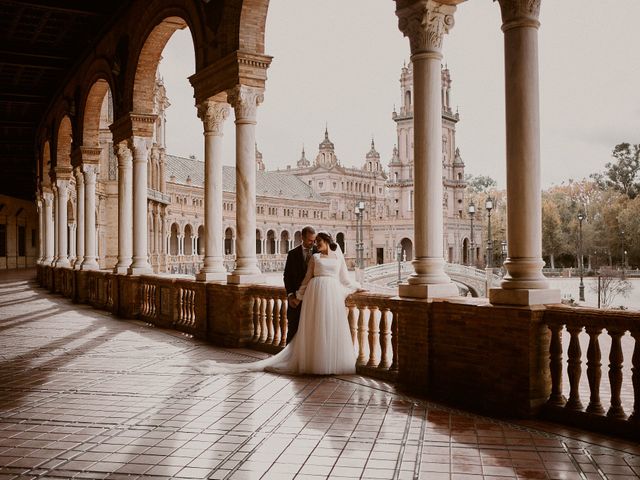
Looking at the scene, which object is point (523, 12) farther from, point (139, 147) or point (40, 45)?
point (40, 45)

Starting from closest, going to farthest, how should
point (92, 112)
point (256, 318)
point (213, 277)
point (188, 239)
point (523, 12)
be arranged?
point (523, 12) → point (256, 318) → point (213, 277) → point (92, 112) → point (188, 239)

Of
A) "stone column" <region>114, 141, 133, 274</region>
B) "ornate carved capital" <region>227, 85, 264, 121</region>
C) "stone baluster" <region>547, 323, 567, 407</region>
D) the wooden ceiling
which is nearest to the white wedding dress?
"stone baluster" <region>547, 323, 567, 407</region>

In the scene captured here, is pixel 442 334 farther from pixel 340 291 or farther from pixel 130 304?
pixel 130 304

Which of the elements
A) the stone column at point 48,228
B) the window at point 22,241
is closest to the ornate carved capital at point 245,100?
the stone column at point 48,228

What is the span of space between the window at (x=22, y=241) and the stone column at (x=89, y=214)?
122 ft

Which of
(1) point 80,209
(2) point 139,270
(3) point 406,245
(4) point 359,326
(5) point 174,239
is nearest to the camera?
(4) point 359,326

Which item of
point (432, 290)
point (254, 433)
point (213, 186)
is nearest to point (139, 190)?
point (213, 186)

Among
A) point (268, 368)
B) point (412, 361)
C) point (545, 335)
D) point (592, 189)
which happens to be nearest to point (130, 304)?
point (268, 368)

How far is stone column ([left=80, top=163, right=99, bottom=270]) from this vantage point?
21.0 m

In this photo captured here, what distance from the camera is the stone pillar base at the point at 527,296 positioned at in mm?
6379

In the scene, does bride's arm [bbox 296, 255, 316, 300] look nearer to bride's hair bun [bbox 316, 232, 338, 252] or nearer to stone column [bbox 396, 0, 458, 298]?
bride's hair bun [bbox 316, 232, 338, 252]

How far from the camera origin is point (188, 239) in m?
85.9

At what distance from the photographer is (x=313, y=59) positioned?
105562mm

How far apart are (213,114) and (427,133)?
5.55 m
